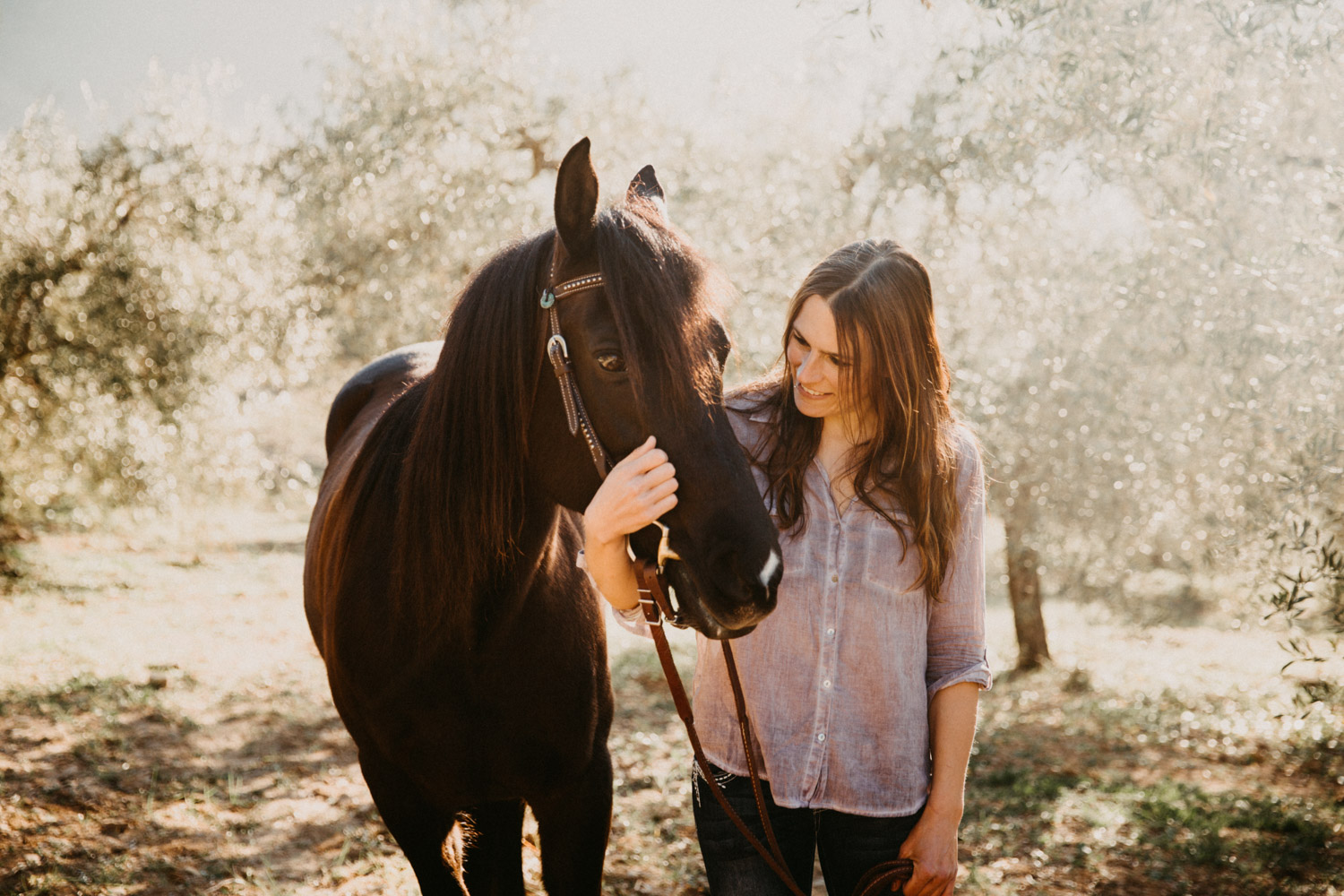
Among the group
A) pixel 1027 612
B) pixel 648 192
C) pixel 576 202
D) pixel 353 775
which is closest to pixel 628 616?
pixel 576 202

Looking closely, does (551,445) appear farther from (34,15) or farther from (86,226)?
(34,15)

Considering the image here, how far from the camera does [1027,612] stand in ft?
29.2

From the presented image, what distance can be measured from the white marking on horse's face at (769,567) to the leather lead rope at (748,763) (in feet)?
0.75

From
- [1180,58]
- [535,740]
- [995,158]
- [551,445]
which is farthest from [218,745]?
[1180,58]

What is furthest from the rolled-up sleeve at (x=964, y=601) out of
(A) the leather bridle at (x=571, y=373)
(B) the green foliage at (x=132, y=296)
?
(B) the green foliage at (x=132, y=296)

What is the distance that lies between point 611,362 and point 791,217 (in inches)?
222

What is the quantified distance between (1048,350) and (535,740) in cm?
553

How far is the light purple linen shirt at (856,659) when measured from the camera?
5.63 feet

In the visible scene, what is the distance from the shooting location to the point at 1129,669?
9.41m

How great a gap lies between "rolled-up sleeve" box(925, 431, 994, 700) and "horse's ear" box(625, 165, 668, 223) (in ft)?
3.04

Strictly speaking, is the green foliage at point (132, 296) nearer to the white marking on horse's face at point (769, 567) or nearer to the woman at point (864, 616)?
the woman at point (864, 616)

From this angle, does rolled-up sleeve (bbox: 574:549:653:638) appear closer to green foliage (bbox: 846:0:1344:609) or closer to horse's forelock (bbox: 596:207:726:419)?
horse's forelock (bbox: 596:207:726:419)

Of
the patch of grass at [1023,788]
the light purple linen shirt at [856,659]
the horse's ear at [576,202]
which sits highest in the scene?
the horse's ear at [576,202]

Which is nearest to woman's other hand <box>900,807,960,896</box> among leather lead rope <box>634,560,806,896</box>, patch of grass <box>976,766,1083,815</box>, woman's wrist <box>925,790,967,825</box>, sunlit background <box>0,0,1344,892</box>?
woman's wrist <box>925,790,967,825</box>
